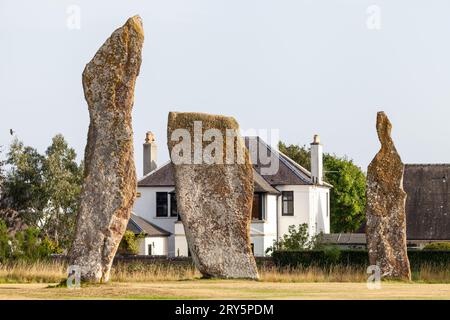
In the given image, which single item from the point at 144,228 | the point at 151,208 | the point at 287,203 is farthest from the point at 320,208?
the point at 144,228

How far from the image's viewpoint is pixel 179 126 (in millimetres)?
41250

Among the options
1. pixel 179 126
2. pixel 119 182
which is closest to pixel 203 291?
pixel 119 182

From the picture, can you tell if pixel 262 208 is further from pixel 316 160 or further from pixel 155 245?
pixel 316 160

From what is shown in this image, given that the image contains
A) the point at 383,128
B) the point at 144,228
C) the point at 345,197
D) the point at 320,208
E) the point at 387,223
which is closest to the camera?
the point at 387,223

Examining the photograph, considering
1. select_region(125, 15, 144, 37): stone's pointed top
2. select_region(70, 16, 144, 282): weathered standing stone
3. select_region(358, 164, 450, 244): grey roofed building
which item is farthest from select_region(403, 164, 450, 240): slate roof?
select_region(70, 16, 144, 282): weathered standing stone

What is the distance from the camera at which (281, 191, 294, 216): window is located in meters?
74.4

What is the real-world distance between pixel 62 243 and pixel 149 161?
7.36 m

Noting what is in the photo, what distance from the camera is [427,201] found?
69875 mm

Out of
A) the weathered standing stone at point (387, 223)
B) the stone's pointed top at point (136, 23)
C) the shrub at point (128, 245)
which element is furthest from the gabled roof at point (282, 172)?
the stone's pointed top at point (136, 23)

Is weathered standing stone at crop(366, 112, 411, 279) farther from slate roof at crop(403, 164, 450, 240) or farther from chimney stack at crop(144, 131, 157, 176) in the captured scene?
chimney stack at crop(144, 131, 157, 176)

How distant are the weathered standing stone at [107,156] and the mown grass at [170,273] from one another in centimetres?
397

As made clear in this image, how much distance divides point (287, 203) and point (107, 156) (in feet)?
134
